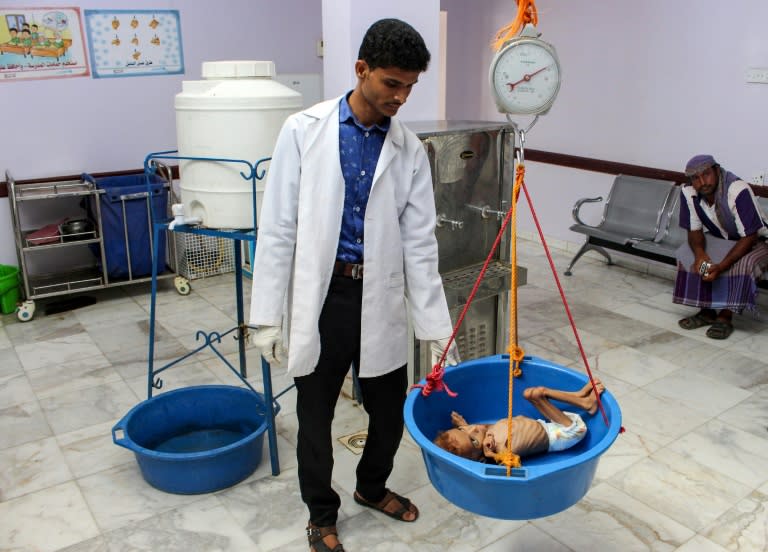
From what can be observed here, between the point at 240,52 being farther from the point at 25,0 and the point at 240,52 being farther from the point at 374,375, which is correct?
the point at 374,375

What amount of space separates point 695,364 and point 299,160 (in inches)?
103

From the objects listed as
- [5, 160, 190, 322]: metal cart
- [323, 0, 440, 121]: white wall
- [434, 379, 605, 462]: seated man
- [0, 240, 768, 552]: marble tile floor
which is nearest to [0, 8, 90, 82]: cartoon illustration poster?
[5, 160, 190, 322]: metal cart

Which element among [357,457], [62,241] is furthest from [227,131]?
[62,241]

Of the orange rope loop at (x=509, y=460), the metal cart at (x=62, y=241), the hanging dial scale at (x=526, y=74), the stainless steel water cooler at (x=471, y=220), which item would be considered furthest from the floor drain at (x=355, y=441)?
the metal cart at (x=62, y=241)

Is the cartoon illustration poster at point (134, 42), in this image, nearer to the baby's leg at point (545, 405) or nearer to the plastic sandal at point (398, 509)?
the plastic sandal at point (398, 509)

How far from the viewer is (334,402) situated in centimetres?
211

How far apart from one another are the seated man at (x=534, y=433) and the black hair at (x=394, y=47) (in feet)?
3.09

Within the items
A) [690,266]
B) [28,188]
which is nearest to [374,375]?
[690,266]

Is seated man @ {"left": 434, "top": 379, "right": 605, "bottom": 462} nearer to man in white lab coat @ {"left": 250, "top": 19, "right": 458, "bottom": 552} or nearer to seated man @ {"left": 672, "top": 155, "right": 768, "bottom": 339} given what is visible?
man in white lab coat @ {"left": 250, "top": 19, "right": 458, "bottom": 552}

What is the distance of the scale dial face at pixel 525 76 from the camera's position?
2359mm

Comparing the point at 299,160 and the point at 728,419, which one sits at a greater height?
the point at 299,160

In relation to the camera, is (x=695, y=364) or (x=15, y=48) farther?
(x=15, y=48)

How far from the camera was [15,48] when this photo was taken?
168 inches

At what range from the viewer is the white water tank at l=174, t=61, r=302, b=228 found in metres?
2.47
